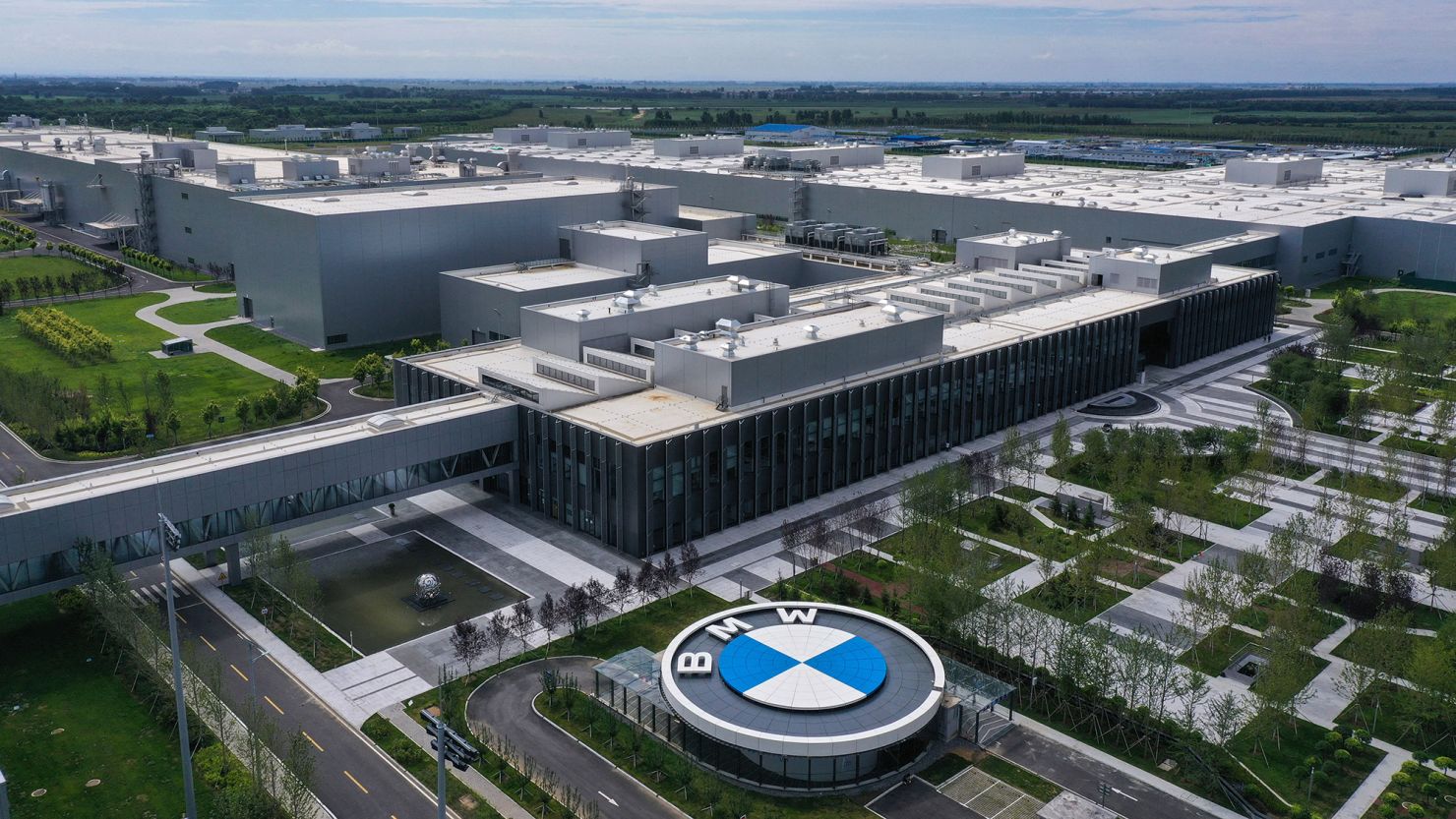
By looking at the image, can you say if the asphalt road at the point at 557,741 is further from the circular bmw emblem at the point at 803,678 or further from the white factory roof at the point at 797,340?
the white factory roof at the point at 797,340

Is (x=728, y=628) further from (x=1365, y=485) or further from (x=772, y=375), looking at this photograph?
(x=1365, y=485)

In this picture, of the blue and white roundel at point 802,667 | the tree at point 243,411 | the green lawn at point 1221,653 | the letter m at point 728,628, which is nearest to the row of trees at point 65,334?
the tree at point 243,411

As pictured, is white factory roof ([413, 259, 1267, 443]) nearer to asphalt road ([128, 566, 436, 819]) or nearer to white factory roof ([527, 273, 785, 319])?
white factory roof ([527, 273, 785, 319])

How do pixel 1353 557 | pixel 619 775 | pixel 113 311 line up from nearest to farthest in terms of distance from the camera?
pixel 619 775
pixel 1353 557
pixel 113 311

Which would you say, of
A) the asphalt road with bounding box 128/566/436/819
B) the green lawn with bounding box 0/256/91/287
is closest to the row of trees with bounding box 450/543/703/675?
the asphalt road with bounding box 128/566/436/819

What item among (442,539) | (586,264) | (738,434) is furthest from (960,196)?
(442,539)

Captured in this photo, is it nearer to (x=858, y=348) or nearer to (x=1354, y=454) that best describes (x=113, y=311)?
(x=858, y=348)

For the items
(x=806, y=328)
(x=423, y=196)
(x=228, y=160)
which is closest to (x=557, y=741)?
(x=806, y=328)
